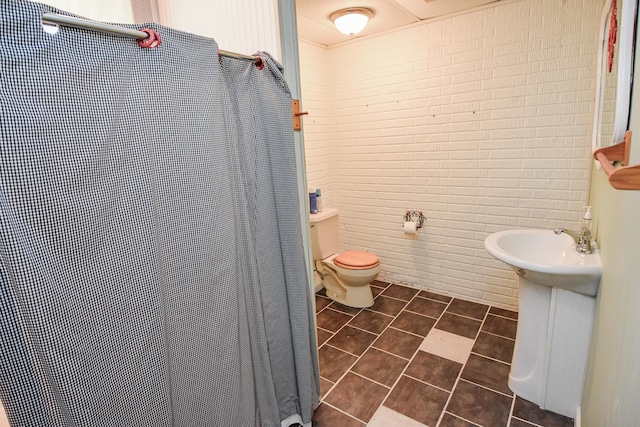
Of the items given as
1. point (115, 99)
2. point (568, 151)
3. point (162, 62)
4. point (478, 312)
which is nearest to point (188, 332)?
point (115, 99)

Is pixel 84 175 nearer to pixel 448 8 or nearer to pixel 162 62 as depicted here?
pixel 162 62

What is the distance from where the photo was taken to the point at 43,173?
28.4 inches

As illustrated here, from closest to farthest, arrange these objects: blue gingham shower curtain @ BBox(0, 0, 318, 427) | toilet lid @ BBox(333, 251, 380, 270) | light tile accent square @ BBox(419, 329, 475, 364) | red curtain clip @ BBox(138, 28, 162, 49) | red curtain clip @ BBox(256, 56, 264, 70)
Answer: blue gingham shower curtain @ BBox(0, 0, 318, 427) < red curtain clip @ BBox(138, 28, 162, 49) < red curtain clip @ BBox(256, 56, 264, 70) < light tile accent square @ BBox(419, 329, 475, 364) < toilet lid @ BBox(333, 251, 380, 270)

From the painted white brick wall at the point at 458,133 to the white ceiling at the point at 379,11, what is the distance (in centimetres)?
11

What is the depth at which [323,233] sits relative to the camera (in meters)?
2.77

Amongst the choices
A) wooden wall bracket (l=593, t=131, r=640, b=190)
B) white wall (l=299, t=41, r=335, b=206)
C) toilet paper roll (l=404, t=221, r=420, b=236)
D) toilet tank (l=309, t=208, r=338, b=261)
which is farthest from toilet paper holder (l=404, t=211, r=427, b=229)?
wooden wall bracket (l=593, t=131, r=640, b=190)

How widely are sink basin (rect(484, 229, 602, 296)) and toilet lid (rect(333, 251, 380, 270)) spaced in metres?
1.02

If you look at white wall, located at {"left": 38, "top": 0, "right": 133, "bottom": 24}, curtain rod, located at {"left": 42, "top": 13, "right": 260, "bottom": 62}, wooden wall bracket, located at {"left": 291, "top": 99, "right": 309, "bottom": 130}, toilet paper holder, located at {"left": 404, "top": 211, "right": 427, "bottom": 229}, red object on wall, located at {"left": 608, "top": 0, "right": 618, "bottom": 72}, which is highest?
white wall, located at {"left": 38, "top": 0, "right": 133, "bottom": 24}

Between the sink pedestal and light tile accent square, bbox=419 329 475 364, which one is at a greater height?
the sink pedestal

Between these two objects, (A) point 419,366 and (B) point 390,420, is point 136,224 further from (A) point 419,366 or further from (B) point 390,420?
(A) point 419,366

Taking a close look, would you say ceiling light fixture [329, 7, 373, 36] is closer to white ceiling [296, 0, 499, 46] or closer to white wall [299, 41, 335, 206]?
white ceiling [296, 0, 499, 46]

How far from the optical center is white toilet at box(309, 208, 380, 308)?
260 cm

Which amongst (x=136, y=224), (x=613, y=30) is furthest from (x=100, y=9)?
(x=613, y=30)

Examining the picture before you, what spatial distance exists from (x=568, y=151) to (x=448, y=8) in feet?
4.26
